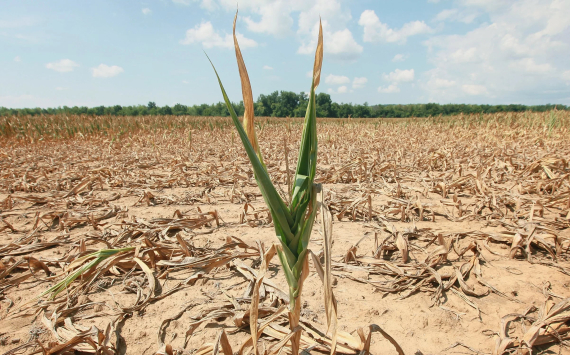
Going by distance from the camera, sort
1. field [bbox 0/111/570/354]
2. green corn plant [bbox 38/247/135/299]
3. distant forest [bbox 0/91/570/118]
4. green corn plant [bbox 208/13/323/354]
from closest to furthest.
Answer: green corn plant [bbox 208/13/323/354] < field [bbox 0/111/570/354] < green corn plant [bbox 38/247/135/299] < distant forest [bbox 0/91/570/118]

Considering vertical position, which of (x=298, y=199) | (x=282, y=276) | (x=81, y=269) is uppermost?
(x=298, y=199)

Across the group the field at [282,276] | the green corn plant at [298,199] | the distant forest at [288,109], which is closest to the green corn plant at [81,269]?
the field at [282,276]

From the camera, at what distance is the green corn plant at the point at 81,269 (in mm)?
1424

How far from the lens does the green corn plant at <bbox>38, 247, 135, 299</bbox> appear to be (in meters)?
1.42

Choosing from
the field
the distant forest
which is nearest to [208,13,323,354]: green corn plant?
the field

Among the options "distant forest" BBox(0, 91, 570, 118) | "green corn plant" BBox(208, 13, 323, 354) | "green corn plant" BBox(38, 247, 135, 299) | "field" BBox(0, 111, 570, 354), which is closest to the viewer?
"green corn plant" BBox(208, 13, 323, 354)

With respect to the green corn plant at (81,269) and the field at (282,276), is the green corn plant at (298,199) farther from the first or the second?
the green corn plant at (81,269)

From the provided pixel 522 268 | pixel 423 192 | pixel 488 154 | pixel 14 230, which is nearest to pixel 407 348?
pixel 522 268

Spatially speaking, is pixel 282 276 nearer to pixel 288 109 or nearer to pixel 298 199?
pixel 298 199

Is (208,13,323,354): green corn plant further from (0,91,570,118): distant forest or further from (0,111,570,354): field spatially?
(0,91,570,118): distant forest

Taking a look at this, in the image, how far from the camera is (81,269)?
4.85ft

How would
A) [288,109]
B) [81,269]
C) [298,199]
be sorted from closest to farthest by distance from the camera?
[298,199], [81,269], [288,109]

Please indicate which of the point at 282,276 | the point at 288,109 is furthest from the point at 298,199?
the point at 288,109

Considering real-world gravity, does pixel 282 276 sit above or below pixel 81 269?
below
